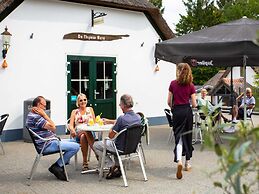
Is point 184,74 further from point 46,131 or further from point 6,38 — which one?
point 6,38

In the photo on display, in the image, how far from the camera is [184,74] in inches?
235

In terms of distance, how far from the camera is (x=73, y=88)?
11070mm

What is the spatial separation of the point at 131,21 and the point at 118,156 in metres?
7.65

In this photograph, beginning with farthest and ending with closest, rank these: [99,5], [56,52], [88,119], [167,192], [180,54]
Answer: [99,5], [56,52], [180,54], [88,119], [167,192]

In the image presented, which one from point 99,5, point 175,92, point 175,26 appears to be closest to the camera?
point 175,92

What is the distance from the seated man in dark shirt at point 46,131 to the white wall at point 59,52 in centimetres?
434

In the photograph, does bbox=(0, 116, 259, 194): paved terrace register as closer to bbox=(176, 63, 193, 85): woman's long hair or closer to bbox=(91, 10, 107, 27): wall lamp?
bbox=(176, 63, 193, 85): woman's long hair

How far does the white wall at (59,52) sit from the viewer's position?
9812 millimetres

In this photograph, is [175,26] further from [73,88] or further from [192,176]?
[192,176]

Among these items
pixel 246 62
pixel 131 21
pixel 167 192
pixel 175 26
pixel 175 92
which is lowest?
pixel 167 192

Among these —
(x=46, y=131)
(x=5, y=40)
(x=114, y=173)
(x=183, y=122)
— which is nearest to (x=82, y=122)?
(x=46, y=131)

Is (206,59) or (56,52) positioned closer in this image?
(206,59)

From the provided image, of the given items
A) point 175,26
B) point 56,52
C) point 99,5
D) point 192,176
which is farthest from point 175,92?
point 175,26

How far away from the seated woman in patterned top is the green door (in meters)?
4.37
